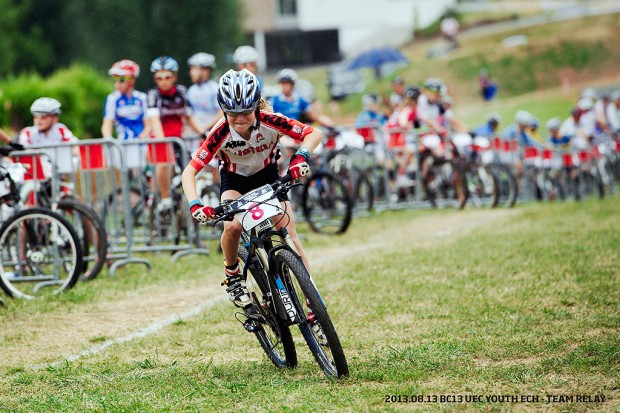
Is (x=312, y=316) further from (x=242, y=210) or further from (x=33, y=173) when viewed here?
(x=33, y=173)

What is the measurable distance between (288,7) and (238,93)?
73828 mm

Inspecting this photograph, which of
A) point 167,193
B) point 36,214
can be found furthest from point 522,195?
point 36,214

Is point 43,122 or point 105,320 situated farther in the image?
point 43,122

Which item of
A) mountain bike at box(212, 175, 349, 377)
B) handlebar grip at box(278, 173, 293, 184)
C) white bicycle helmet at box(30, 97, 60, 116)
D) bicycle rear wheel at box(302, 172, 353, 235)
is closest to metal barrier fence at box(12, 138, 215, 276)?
white bicycle helmet at box(30, 97, 60, 116)

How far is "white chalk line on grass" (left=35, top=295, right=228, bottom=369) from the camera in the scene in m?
8.69

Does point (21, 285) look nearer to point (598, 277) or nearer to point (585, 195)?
point (598, 277)

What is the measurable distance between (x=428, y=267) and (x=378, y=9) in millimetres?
71577

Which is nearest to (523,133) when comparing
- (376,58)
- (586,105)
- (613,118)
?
(586,105)

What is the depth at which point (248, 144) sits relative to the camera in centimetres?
760

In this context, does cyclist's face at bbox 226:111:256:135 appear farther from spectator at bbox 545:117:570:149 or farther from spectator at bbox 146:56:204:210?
spectator at bbox 545:117:570:149

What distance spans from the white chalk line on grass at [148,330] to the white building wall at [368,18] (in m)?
68.1

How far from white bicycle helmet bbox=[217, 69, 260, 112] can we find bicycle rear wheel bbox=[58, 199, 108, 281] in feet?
15.7

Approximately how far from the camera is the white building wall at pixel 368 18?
79438 millimetres

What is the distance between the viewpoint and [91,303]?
11.0 m
